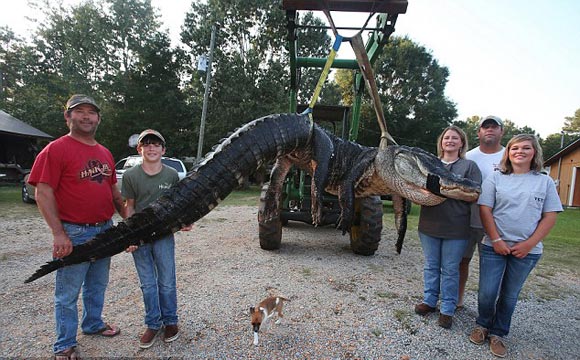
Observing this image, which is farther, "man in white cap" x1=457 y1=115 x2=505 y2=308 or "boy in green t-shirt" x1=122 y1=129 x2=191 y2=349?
"man in white cap" x1=457 y1=115 x2=505 y2=308

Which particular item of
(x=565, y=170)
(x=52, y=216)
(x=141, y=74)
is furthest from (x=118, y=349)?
(x=565, y=170)

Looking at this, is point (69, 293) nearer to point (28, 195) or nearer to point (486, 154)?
point (486, 154)

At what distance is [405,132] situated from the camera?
26.1 meters

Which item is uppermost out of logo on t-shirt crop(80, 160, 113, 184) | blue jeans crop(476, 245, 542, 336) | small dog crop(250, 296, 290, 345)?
logo on t-shirt crop(80, 160, 113, 184)

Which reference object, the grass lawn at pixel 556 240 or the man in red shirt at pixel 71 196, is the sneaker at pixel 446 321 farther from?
the grass lawn at pixel 556 240

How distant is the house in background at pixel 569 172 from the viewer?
18.8 meters

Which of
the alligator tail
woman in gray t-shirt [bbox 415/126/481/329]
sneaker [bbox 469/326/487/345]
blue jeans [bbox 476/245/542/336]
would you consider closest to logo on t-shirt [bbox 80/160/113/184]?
the alligator tail

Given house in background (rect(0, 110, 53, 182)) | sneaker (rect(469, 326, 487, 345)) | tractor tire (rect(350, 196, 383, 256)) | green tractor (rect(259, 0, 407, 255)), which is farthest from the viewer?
house in background (rect(0, 110, 53, 182))

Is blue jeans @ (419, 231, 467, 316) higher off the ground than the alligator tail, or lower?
lower

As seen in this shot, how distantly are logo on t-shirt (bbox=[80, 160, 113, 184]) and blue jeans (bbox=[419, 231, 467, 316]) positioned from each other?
3049mm

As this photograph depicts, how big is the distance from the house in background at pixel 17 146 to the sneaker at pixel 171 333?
18175mm

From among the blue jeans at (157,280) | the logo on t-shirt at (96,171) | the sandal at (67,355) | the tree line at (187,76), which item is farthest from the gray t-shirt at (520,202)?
the tree line at (187,76)

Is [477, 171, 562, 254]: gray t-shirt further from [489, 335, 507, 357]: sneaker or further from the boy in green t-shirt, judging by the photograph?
the boy in green t-shirt

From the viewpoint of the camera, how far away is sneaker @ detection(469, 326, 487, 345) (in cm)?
270
